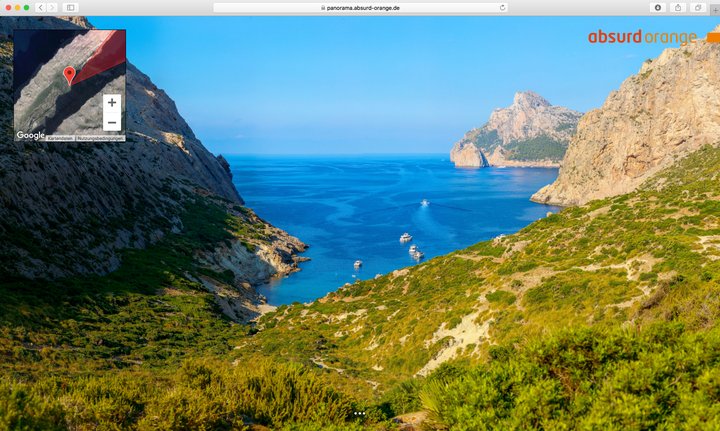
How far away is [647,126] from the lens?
433 feet

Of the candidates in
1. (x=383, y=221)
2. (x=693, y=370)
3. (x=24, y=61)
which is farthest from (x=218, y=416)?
(x=383, y=221)

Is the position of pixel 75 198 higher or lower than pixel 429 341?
higher

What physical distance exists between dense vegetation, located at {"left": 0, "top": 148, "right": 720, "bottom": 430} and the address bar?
11369mm

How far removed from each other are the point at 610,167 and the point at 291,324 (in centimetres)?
13682

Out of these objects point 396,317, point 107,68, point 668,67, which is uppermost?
point 668,67

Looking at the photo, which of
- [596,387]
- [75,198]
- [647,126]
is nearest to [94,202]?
[75,198]

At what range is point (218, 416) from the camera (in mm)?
12188

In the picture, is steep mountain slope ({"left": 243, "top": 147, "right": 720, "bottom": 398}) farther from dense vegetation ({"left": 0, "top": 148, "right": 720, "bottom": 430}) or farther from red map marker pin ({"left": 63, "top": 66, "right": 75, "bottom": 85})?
red map marker pin ({"left": 63, "top": 66, "right": 75, "bottom": 85})

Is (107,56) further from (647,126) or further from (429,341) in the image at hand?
(647,126)

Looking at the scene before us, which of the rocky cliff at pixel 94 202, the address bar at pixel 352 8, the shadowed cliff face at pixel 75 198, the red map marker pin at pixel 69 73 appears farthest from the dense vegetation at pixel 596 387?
the shadowed cliff face at pixel 75 198

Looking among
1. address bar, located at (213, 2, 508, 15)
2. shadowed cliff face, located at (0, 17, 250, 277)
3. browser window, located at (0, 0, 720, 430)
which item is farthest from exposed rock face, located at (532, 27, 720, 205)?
shadowed cliff face, located at (0, 17, 250, 277)

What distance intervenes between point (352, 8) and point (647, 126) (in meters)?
143

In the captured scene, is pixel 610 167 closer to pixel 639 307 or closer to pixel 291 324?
pixel 291 324
